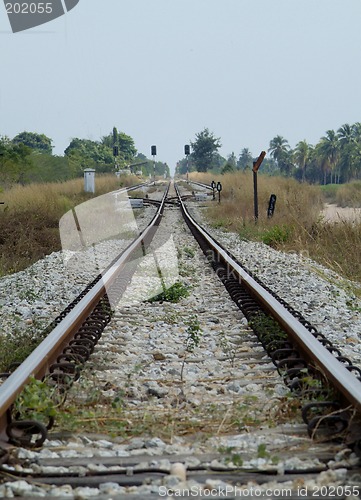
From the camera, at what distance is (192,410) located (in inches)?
126

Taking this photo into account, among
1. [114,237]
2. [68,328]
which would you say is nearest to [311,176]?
[114,237]

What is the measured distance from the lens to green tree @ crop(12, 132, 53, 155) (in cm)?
10962

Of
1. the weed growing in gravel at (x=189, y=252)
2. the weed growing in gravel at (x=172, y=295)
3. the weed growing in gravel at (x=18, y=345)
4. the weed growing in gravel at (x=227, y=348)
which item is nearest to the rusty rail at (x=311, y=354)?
the weed growing in gravel at (x=227, y=348)

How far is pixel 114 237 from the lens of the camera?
13.3m

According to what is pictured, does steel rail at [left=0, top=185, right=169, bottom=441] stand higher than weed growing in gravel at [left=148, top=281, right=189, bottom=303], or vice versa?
steel rail at [left=0, top=185, right=169, bottom=441]

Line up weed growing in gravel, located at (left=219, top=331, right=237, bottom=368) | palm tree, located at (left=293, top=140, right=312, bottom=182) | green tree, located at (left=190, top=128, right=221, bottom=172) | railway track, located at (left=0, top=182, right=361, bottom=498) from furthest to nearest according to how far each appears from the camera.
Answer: palm tree, located at (left=293, top=140, right=312, bottom=182)
green tree, located at (left=190, top=128, right=221, bottom=172)
weed growing in gravel, located at (left=219, top=331, right=237, bottom=368)
railway track, located at (left=0, top=182, right=361, bottom=498)

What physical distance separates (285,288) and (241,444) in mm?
4313

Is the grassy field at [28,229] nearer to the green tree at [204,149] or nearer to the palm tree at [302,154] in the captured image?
the green tree at [204,149]

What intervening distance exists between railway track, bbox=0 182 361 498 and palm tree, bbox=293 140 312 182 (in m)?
125

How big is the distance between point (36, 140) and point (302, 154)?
170 feet

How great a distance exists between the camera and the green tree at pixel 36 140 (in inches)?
4316

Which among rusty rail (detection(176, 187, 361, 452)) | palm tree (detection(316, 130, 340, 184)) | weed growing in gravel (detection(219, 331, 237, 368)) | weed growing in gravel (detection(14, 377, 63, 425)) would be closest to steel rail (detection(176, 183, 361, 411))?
rusty rail (detection(176, 187, 361, 452))

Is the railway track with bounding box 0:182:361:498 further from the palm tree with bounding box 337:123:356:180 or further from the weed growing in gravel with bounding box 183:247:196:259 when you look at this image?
the palm tree with bounding box 337:123:356:180

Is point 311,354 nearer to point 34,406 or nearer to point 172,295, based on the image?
point 34,406
